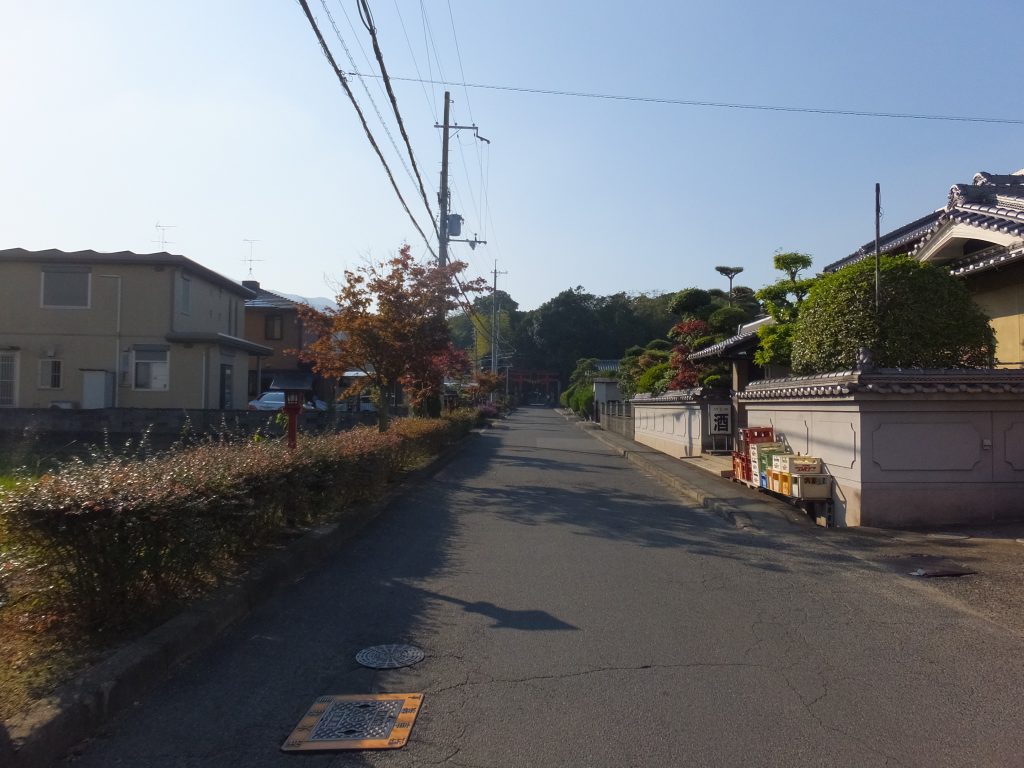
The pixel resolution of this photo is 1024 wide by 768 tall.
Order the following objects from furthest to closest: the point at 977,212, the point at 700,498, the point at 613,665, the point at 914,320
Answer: the point at 700,498 < the point at 977,212 < the point at 914,320 < the point at 613,665

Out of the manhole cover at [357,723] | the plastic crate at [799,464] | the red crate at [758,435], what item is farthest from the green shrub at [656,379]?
the manhole cover at [357,723]

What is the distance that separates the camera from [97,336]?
28.1 meters

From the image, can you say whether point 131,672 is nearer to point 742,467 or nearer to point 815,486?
point 815,486

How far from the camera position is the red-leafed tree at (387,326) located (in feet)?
67.5

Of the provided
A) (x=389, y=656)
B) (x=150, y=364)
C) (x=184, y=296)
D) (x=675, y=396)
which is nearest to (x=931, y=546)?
(x=389, y=656)

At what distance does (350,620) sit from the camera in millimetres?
7027

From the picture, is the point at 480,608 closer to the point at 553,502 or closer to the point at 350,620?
the point at 350,620

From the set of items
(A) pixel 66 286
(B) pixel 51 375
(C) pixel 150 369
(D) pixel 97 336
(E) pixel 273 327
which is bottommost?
(B) pixel 51 375

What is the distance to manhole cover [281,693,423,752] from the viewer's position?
15.1 ft

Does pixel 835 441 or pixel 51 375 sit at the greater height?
pixel 51 375

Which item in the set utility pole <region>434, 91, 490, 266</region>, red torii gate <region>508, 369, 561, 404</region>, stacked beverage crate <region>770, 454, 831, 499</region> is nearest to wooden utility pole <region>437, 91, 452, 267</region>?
utility pole <region>434, 91, 490, 266</region>

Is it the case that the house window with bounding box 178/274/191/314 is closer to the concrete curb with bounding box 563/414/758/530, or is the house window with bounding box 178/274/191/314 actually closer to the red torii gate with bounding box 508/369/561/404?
the concrete curb with bounding box 563/414/758/530

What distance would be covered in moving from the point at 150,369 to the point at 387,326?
468 inches

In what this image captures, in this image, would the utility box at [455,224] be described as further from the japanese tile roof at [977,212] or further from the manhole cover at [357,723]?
the manhole cover at [357,723]
